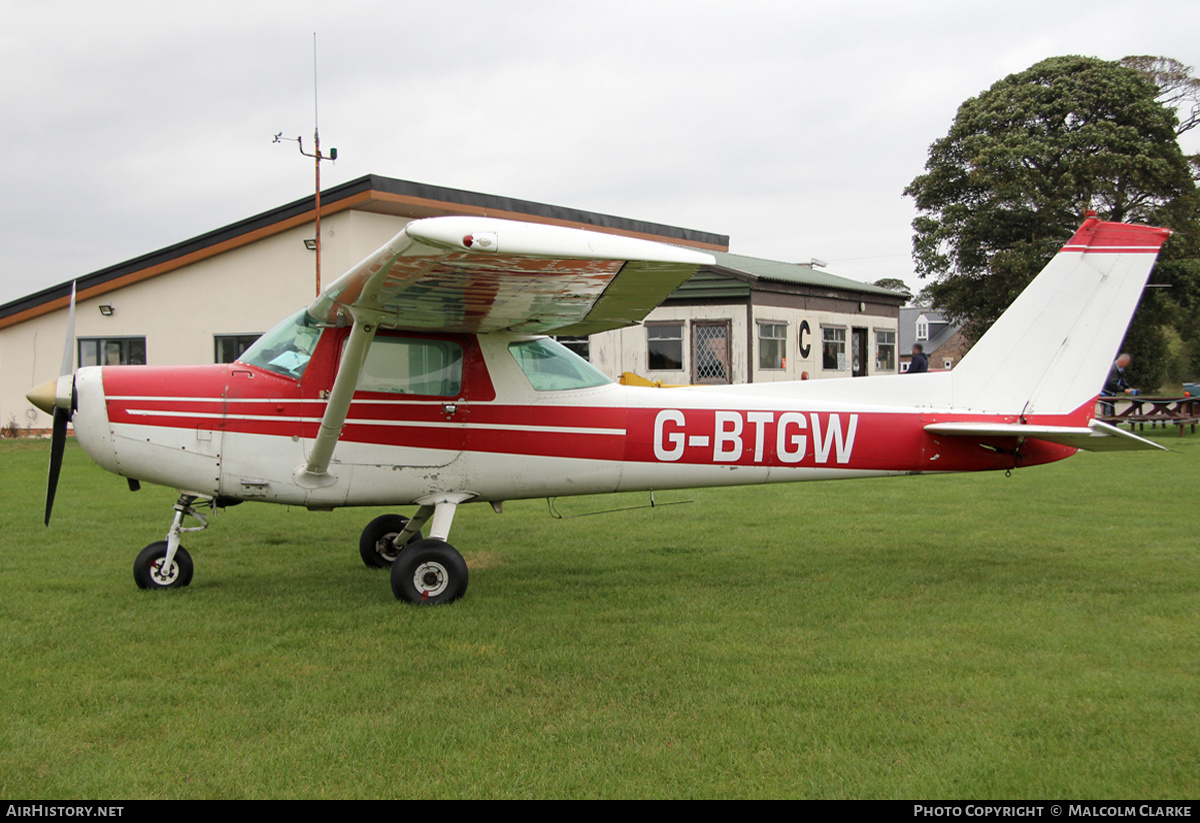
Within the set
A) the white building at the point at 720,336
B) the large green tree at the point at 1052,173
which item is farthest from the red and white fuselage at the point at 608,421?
the large green tree at the point at 1052,173

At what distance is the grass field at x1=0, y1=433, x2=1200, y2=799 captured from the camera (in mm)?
3340

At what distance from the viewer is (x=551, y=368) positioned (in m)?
6.70

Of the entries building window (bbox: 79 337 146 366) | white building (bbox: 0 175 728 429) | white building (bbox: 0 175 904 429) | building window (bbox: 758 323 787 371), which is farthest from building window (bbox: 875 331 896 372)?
building window (bbox: 79 337 146 366)

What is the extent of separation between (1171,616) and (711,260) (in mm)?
3712

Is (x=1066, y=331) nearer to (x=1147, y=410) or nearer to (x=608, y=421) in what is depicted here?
(x=608, y=421)

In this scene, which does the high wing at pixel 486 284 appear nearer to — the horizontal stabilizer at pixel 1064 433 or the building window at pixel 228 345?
the horizontal stabilizer at pixel 1064 433

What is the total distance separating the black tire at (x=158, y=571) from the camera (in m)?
6.41

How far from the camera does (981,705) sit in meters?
4.02

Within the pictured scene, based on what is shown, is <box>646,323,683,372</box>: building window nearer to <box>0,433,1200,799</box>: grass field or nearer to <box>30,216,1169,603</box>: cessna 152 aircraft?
<box>0,433,1200,799</box>: grass field

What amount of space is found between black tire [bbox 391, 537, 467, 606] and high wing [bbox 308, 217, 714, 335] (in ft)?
5.16

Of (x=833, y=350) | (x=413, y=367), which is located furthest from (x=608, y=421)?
(x=833, y=350)

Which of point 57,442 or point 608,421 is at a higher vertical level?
point 608,421

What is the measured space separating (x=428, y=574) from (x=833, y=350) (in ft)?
59.6

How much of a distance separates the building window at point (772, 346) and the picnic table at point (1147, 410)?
664 centimetres
